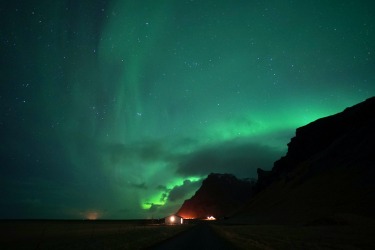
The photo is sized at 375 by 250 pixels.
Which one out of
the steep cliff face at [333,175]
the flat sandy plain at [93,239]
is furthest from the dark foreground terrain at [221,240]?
the steep cliff face at [333,175]

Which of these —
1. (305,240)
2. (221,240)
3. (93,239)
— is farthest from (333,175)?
(93,239)

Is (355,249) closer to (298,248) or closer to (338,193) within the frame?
(298,248)

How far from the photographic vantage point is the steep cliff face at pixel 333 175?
92500 millimetres

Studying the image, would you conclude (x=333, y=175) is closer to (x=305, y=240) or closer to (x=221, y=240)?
(x=305, y=240)

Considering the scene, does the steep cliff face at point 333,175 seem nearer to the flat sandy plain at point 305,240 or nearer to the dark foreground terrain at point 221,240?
the dark foreground terrain at point 221,240

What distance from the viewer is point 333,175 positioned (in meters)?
116

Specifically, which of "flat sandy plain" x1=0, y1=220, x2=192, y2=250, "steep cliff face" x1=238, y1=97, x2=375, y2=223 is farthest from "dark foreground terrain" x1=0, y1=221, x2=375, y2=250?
"steep cliff face" x1=238, y1=97, x2=375, y2=223

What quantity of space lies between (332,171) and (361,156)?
504 inches

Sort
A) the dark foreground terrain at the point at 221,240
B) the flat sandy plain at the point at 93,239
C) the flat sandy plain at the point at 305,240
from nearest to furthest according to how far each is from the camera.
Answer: the flat sandy plain at the point at 305,240 → the dark foreground terrain at the point at 221,240 → the flat sandy plain at the point at 93,239

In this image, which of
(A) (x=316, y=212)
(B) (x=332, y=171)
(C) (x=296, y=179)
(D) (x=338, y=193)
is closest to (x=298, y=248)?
(A) (x=316, y=212)

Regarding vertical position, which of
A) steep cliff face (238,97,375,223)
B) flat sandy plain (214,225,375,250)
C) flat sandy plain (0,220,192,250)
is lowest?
flat sandy plain (214,225,375,250)

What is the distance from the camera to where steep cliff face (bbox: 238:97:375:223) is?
303 feet

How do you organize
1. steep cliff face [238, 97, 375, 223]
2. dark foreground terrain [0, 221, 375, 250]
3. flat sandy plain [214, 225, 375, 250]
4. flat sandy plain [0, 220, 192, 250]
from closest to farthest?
flat sandy plain [214, 225, 375, 250] < dark foreground terrain [0, 221, 375, 250] < flat sandy plain [0, 220, 192, 250] < steep cliff face [238, 97, 375, 223]

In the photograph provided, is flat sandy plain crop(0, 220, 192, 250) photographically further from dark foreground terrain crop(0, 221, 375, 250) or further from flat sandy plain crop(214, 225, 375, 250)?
flat sandy plain crop(214, 225, 375, 250)
